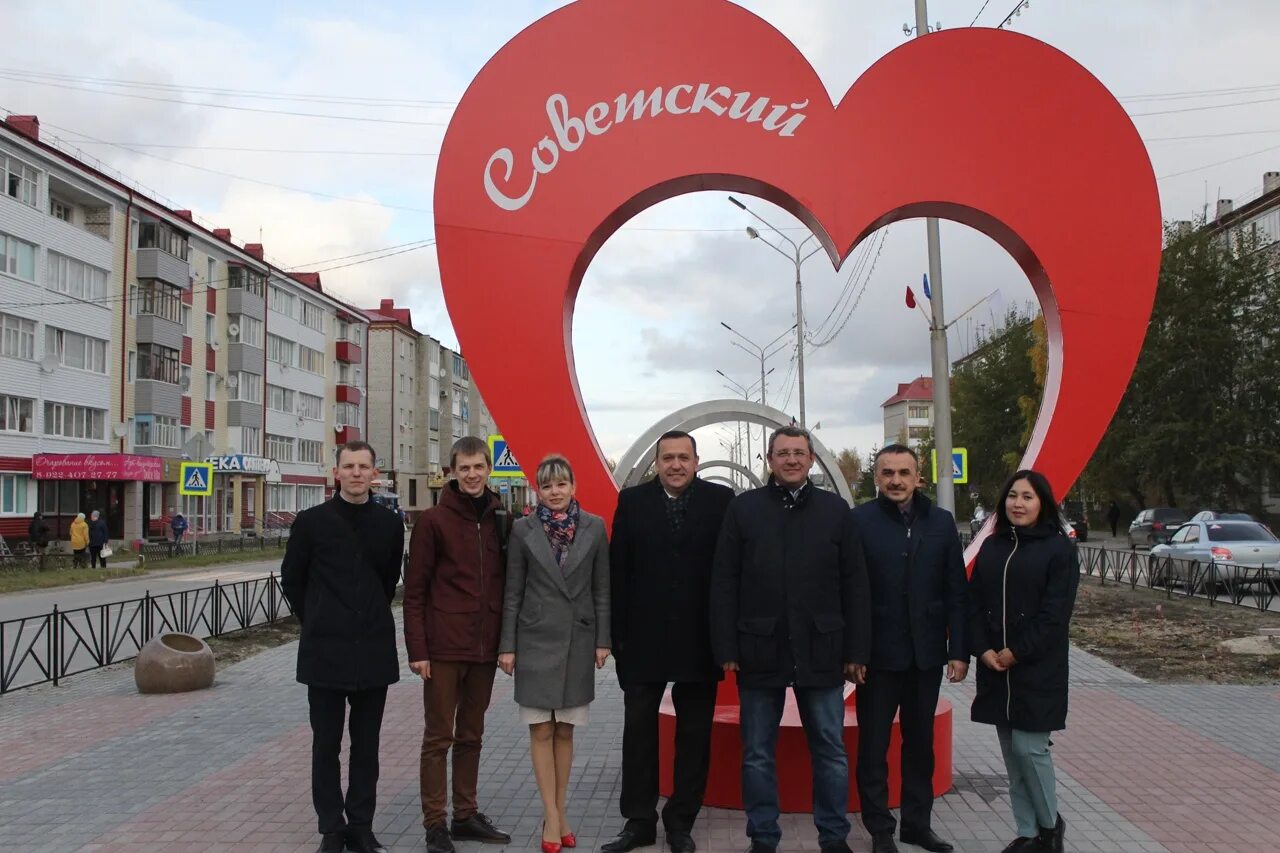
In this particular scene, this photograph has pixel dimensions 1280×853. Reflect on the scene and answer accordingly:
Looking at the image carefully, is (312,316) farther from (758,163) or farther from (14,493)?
(758,163)

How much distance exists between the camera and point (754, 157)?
6008mm


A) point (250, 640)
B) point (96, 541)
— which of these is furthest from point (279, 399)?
point (250, 640)

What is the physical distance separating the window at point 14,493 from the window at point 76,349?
12.9 feet

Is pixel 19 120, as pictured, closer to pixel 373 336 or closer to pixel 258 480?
pixel 258 480

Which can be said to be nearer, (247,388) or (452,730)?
(452,730)

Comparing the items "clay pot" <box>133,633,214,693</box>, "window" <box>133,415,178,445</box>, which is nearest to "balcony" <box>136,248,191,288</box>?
"window" <box>133,415,178,445</box>

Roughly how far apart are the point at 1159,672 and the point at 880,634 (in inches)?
286

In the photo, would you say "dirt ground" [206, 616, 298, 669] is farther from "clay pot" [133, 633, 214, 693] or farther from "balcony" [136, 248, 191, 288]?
"balcony" [136, 248, 191, 288]

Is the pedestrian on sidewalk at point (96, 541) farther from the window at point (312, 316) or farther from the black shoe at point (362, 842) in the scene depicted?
the window at point (312, 316)

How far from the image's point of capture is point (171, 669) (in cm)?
951

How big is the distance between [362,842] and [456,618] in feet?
3.67

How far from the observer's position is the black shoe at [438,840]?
476 centimetres

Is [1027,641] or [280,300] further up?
[280,300]

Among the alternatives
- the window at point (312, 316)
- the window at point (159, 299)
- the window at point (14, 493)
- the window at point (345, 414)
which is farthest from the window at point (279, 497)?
the window at point (14, 493)
